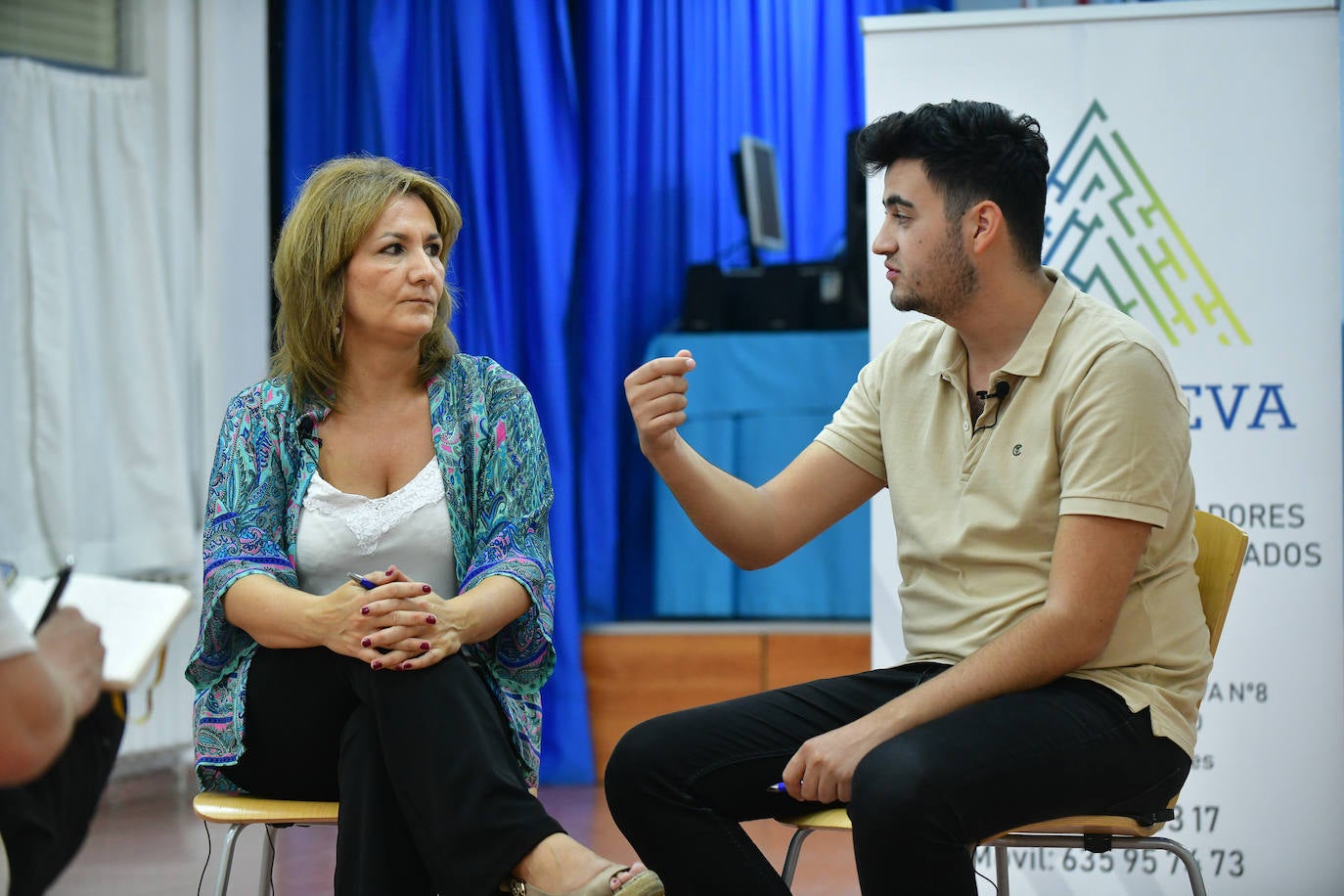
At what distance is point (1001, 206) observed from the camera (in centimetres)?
180

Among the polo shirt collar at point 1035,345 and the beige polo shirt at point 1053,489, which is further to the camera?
the polo shirt collar at point 1035,345

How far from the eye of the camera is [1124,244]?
2582 millimetres

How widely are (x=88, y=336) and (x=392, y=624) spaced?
87.4 inches

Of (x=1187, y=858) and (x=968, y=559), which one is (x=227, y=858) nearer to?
(x=968, y=559)

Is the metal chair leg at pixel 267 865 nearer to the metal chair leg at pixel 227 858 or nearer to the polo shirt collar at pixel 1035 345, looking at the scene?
the metal chair leg at pixel 227 858

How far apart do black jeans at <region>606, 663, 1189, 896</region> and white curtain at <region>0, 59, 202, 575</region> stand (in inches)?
82.8

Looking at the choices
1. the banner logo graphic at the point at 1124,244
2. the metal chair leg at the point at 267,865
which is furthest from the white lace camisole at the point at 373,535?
the banner logo graphic at the point at 1124,244

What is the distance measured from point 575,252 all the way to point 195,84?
1176mm

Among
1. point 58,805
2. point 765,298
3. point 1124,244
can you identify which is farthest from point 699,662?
point 58,805

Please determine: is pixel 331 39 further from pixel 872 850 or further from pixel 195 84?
pixel 872 850

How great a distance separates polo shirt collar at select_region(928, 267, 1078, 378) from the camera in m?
1.74

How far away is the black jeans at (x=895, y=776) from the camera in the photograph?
4.84 ft

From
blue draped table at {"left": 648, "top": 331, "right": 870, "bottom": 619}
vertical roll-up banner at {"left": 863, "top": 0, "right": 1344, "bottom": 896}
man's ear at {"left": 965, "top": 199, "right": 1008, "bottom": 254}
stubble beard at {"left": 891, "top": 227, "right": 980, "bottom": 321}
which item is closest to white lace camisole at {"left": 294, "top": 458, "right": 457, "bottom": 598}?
stubble beard at {"left": 891, "top": 227, "right": 980, "bottom": 321}

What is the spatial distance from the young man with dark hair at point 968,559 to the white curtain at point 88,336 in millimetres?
2120
